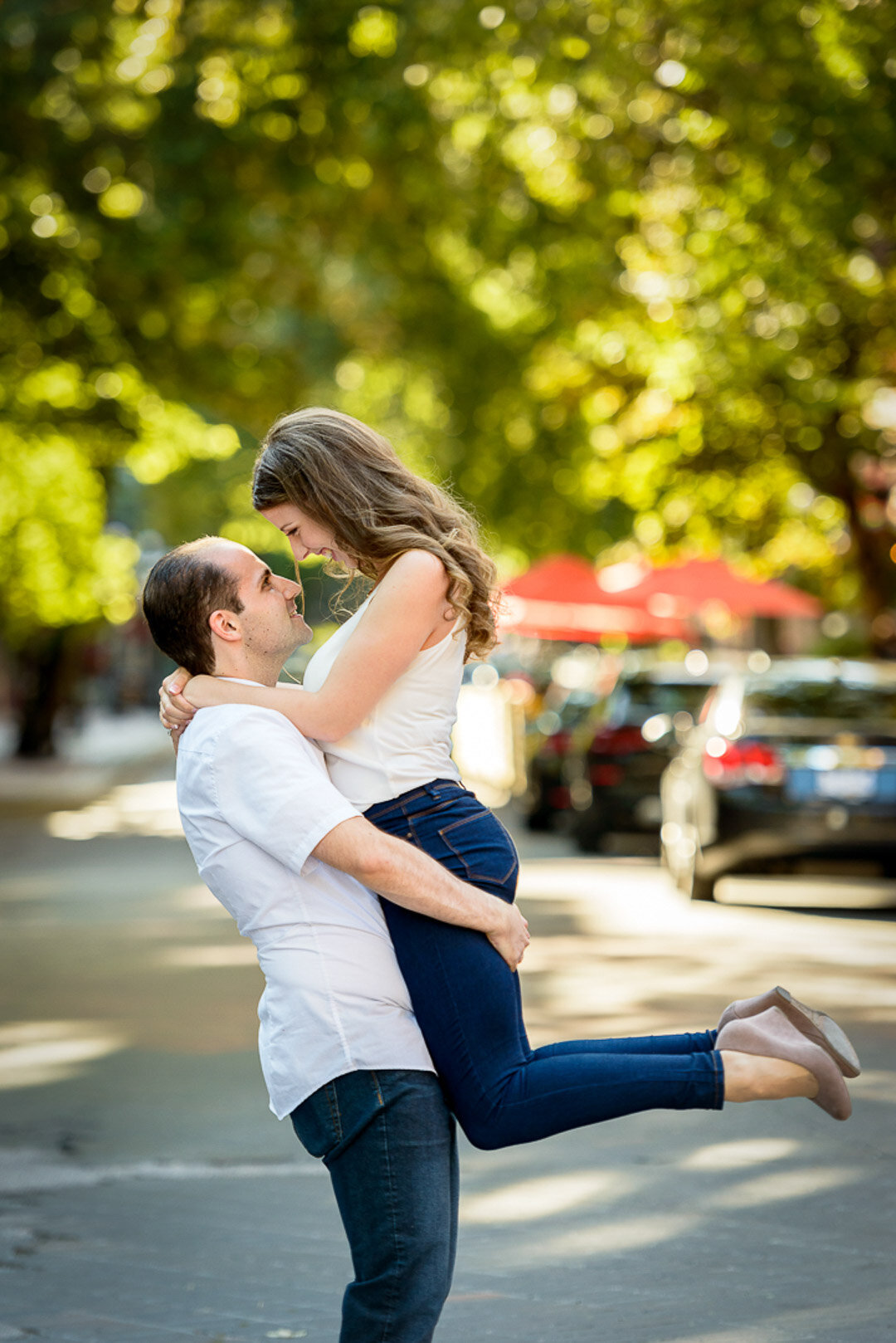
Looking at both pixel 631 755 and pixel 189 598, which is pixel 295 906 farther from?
pixel 631 755

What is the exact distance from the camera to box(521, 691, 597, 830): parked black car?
62.0 feet

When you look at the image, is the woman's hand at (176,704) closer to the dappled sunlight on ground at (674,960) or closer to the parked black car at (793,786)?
the dappled sunlight on ground at (674,960)

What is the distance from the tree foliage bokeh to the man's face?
10.2 meters

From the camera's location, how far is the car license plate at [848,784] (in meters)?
12.2

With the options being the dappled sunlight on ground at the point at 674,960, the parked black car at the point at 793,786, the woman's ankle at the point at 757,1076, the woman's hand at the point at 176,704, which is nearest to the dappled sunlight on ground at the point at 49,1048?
the dappled sunlight on ground at the point at 674,960

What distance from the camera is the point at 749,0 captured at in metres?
12.9

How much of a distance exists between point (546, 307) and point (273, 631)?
15.4 m

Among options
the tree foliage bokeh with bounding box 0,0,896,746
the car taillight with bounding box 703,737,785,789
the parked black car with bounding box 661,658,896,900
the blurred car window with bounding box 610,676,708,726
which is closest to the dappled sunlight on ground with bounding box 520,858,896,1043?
the parked black car with bounding box 661,658,896,900

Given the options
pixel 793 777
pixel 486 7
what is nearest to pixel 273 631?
pixel 793 777

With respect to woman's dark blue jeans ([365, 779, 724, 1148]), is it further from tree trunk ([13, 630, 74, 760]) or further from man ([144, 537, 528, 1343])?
tree trunk ([13, 630, 74, 760])

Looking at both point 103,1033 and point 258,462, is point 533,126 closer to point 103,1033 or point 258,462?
point 103,1033

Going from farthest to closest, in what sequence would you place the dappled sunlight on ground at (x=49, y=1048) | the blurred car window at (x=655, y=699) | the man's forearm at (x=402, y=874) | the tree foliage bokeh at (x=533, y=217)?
the blurred car window at (x=655, y=699) < the tree foliage bokeh at (x=533, y=217) < the dappled sunlight on ground at (x=49, y=1048) < the man's forearm at (x=402, y=874)

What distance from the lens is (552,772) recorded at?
19.0m

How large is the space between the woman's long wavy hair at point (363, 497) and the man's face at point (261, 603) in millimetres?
103
